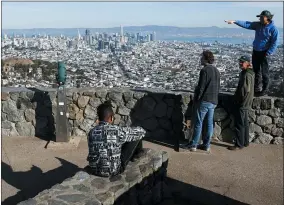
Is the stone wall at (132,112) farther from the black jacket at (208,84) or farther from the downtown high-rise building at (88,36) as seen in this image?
the downtown high-rise building at (88,36)

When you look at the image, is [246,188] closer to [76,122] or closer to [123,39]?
[76,122]

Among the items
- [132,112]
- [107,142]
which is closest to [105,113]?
[107,142]

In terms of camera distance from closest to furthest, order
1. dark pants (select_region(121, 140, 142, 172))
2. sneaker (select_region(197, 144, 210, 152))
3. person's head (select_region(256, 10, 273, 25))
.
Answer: dark pants (select_region(121, 140, 142, 172)), person's head (select_region(256, 10, 273, 25)), sneaker (select_region(197, 144, 210, 152))

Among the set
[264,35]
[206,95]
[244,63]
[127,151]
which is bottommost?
[127,151]

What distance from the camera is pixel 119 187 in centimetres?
504

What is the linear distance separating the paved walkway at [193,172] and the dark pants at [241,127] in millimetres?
169

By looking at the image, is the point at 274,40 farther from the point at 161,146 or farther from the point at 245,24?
the point at 161,146

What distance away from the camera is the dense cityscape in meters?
11.1

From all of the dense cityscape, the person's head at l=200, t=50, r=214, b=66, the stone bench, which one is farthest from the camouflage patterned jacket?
the dense cityscape

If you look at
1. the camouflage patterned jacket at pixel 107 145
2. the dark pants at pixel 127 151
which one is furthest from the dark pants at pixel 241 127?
the camouflage patterned jacket at pixel 107 145

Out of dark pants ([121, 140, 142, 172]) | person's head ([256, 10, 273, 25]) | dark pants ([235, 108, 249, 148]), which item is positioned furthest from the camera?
dark pants ([235, 108, 249, 148])

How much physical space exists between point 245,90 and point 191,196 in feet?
7.56

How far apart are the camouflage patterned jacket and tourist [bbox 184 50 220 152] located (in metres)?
2.40

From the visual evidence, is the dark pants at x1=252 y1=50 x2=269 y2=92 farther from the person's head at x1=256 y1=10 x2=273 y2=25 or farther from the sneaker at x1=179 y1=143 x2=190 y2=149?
the sneaker at x1=179 y1=143 x2=190 y2=149
